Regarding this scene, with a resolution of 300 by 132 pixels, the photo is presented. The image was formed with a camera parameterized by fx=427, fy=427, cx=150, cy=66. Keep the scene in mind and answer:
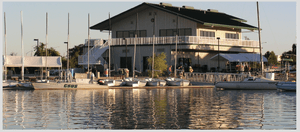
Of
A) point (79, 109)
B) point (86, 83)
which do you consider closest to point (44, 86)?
point (86, 83)

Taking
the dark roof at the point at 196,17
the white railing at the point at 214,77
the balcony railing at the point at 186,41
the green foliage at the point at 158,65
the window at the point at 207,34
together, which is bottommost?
the white railing at the point at 214,77

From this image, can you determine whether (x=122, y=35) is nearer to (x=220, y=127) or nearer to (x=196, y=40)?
(x=196, y=40)

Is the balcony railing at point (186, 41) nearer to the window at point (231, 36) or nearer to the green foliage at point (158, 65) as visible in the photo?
the window at point (231, 36)

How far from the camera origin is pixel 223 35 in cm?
6675

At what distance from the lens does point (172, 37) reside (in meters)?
60.8

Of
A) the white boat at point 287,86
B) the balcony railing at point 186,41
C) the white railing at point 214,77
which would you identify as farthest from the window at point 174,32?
the white boat at point 287,86

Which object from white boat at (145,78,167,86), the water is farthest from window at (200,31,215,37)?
the water

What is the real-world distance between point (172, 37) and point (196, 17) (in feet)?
16.5

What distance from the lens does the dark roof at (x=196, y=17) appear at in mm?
61469

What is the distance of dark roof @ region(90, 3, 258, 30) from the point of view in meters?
61.5

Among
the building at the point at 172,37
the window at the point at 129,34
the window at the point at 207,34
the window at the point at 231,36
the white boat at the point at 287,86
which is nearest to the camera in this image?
the white boat at the point at 287,86

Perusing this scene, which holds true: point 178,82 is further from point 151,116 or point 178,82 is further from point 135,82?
point 151,116

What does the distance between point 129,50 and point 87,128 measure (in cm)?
4371

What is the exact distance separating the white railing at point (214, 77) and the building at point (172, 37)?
594 centimetres
